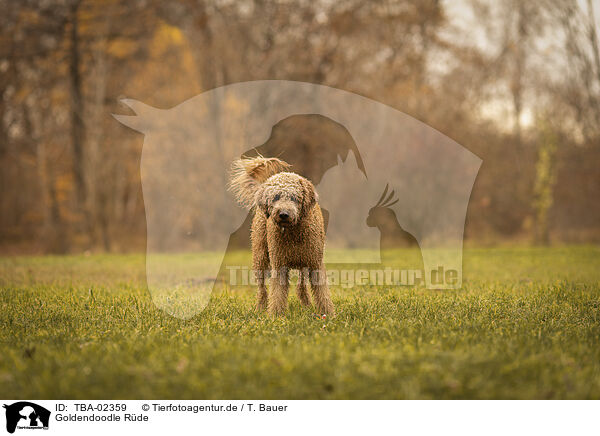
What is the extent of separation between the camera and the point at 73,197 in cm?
2711

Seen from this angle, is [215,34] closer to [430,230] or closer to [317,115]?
[317,115]

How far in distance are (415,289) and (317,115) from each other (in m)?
12.9

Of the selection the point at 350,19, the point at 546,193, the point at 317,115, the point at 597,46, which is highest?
the point at 350,19

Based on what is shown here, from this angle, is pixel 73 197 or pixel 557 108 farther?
pixel 73 197

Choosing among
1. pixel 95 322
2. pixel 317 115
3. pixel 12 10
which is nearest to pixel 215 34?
pixel 317 115

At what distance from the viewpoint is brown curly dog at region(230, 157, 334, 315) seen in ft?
16.8

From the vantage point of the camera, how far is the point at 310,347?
13.3ft

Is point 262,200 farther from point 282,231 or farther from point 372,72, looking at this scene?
point 372,72

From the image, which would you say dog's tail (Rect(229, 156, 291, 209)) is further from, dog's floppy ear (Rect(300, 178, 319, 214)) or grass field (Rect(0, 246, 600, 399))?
grass field (Rect(0, 246, 600, 399))

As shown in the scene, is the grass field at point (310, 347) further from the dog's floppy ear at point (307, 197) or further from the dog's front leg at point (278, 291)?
the dog's floppy ear at point (307, 197)

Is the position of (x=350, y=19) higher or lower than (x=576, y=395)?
higher

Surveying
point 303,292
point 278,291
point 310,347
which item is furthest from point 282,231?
point 310,347

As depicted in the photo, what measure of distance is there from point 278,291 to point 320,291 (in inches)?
19.4
